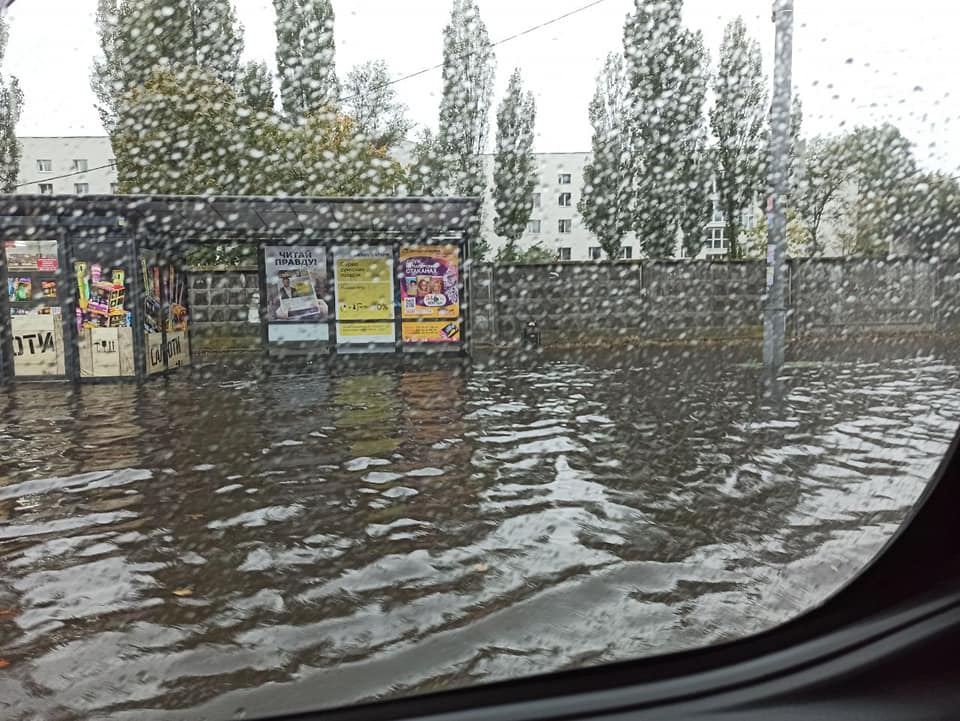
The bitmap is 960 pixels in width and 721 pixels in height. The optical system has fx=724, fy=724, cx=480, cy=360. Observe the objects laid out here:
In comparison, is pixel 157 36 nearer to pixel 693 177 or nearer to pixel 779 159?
pixel 779 159

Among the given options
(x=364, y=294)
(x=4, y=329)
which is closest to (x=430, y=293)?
(x=364, y=294)

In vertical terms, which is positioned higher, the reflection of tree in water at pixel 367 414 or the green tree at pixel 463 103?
the green tree at pixel 463 103

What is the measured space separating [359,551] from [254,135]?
4.06 metres

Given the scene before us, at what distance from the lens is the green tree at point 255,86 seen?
4.17 metres

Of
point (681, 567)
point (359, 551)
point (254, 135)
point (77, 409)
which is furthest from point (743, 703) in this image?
point (77, 409)

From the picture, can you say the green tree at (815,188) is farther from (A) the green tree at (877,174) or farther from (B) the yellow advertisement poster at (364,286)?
Result: (B) the yellow advertisement poster at (364,286)

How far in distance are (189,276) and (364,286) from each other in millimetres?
2814

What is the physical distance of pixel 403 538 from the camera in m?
3.02

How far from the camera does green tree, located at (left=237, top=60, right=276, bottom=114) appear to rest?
4172 mm

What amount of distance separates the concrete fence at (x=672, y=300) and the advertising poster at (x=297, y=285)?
4.20 meters

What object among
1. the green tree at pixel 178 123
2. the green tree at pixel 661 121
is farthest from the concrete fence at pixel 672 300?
the green tree at pixel 178 123

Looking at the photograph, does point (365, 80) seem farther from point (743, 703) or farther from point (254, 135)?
point (743, 703)

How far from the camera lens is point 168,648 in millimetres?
2020

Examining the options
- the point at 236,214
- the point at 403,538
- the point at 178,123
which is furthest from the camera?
the point at 236,214
